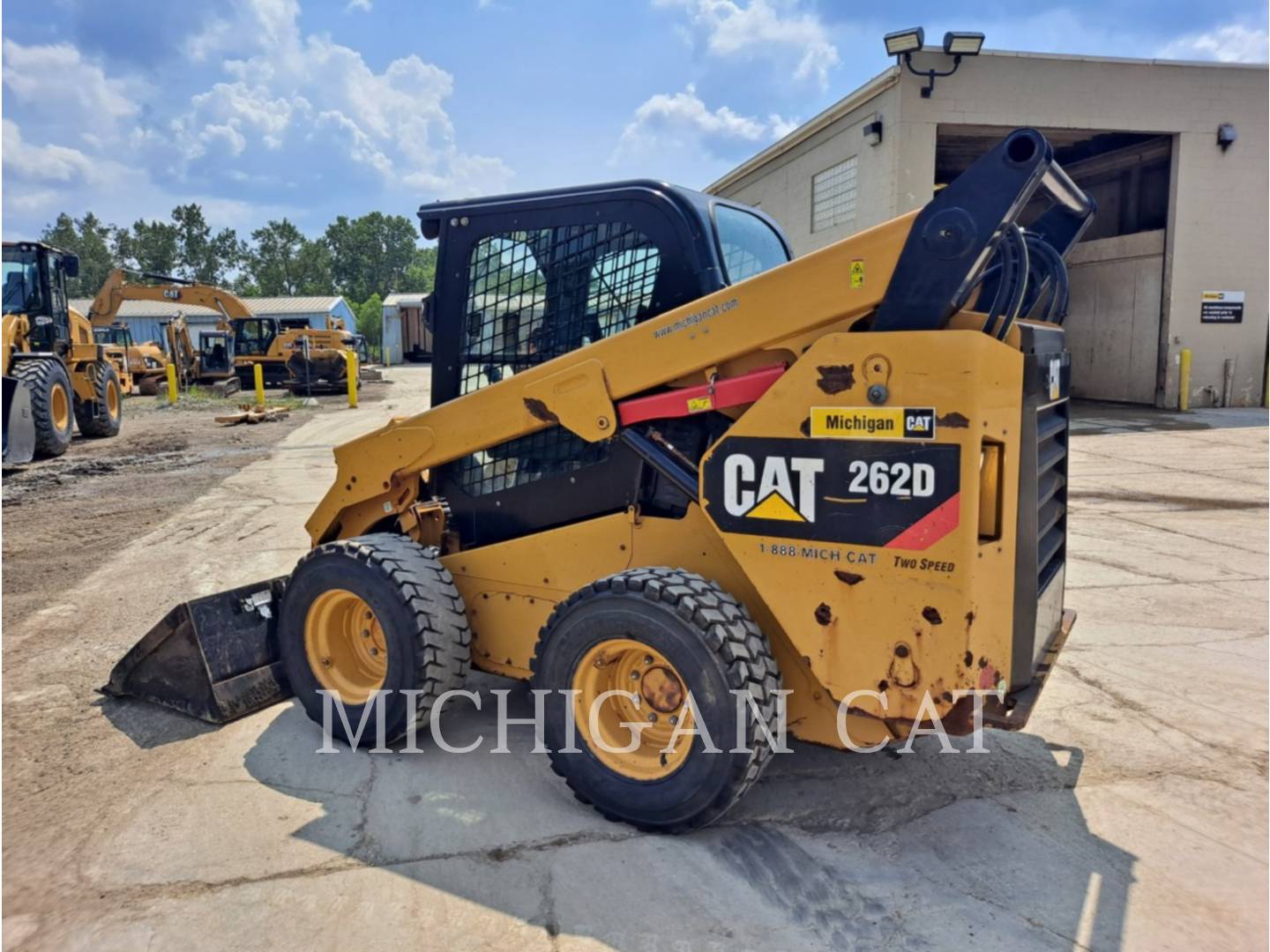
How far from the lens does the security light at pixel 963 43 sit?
15.0m

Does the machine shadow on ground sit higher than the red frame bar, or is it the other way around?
the red frame bar

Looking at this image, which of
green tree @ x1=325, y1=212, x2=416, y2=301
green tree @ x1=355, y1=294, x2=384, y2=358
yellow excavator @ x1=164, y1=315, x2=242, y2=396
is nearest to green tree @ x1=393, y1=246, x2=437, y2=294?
green tree @ x1=325, y1=212, x2=416, y2=301

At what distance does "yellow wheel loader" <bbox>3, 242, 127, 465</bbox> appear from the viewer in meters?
11.8

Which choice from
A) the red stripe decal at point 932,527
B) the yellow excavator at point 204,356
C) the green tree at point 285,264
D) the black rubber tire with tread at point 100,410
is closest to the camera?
the red stripe decal at point 932,527

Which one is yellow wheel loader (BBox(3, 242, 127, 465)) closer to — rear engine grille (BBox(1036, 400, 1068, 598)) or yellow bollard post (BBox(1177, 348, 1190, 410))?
rear engine grille (BBox(1036, 400, 1068, 598))

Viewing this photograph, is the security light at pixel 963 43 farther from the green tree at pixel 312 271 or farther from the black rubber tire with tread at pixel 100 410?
the green tree at pixel 312 271

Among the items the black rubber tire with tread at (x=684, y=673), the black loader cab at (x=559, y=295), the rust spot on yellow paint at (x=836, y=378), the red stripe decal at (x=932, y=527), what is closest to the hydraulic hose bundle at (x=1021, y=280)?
the rust spot on yellow paint at (x=836, y=378)

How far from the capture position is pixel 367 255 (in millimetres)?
93312

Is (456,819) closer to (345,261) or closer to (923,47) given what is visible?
(923,47)

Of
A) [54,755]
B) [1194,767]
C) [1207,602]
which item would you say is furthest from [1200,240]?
[54,755]

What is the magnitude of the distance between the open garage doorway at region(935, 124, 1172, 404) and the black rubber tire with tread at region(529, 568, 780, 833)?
16.5 meters

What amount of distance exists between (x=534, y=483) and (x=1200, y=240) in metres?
18.3

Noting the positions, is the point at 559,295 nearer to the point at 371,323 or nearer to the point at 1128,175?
the point at 1128,175

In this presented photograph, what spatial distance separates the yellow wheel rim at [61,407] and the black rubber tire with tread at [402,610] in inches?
453
